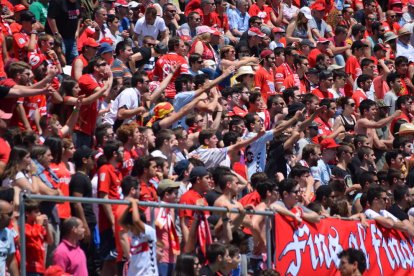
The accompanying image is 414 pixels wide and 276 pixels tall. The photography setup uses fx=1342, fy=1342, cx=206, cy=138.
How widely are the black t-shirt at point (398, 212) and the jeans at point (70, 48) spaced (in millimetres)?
6161

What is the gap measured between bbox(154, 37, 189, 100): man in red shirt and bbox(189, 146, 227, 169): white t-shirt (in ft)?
9.21

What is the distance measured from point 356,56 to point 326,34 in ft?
5.16

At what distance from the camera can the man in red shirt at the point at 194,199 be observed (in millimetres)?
12117

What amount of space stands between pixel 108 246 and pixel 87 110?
129 inches

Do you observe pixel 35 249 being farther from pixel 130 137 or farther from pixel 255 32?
pixel 255 32

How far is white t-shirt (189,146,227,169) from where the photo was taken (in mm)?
15523

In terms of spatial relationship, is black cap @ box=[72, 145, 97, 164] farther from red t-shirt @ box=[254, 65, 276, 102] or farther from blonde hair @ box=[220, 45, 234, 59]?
red t-shirt @ box=[254, 65, 276, 102]

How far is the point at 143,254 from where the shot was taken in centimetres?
1175

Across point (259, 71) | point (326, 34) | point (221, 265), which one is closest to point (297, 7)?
point (326, 34)

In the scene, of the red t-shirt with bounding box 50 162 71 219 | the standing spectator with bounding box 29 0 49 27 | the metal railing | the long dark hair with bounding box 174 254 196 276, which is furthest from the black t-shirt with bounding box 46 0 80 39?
the long dark hair with bounding box 174 254 196 276

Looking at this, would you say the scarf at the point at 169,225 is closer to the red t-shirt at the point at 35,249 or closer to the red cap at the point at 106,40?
the red t-shirt at the point at 35,249

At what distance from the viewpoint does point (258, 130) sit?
655 inches

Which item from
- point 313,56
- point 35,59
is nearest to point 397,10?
point 313,56

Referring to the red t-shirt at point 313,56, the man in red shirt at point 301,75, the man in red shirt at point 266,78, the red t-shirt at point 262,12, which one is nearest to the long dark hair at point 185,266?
the man in red shirt at point 266,78
